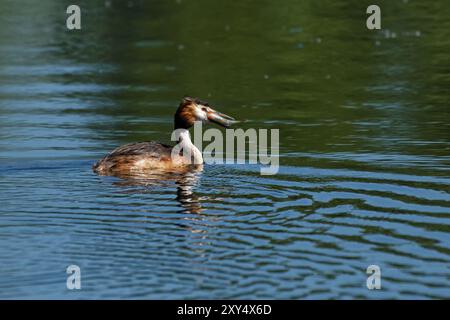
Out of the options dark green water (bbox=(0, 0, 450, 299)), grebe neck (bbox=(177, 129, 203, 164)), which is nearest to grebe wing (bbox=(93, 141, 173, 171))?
dark green water (bbox=(0, 0, 450, 299))

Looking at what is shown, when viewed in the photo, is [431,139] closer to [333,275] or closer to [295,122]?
[295,122]

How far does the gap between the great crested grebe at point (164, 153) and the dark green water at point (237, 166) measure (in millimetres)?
395

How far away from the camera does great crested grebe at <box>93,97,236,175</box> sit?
1456 cm

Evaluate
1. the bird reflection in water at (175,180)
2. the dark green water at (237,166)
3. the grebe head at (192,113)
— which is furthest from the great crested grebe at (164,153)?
the dark green water at (237,166)

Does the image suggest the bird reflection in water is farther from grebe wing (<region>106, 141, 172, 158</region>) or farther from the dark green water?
grebe wing (<region>106, 141, 172, 158</region>)

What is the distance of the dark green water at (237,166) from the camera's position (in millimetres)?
9859

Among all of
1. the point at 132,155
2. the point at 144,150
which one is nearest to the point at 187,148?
the point at 144,150

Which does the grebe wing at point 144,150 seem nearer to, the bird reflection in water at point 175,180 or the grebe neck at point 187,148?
the bird reflection in water at point 175,180

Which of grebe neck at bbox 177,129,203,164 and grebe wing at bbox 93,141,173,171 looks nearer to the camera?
grebe wing at bbox 93,141,173,171

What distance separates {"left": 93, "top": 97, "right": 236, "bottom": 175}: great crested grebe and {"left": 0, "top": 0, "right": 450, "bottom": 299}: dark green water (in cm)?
40
